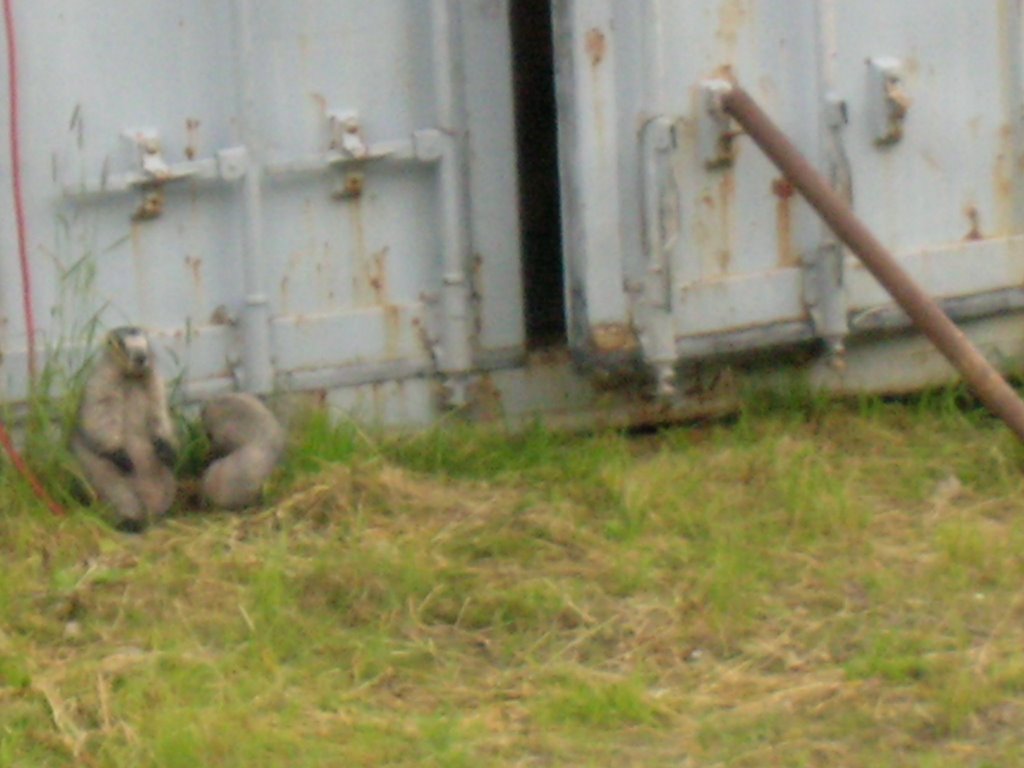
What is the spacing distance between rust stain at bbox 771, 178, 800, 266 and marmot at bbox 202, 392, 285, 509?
1.58 metres

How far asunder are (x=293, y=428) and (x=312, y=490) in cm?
37

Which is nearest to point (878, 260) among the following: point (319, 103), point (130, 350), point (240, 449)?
point (319, 103)

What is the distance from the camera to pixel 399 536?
605 cm

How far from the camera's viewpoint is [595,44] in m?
6.44

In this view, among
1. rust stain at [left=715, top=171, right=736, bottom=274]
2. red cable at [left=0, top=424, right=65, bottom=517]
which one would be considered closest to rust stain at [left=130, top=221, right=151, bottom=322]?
red cable at [left=0, top=424, right=65, bottom=517]

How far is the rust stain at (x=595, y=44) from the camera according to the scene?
6430 mm

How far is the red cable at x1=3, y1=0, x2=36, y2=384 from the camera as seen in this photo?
20.4ft

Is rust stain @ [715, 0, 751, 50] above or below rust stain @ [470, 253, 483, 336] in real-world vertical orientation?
above

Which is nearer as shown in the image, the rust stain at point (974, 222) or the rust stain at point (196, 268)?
the rust stain at point (196, 268)

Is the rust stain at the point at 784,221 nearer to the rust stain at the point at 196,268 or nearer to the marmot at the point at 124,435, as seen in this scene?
the rust stain at the point at 196,268

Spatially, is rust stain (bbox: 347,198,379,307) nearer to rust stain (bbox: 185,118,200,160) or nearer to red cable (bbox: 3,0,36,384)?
rust stain (bbox: 185,118,200,160)

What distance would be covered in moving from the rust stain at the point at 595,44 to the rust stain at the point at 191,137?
1.11 metres

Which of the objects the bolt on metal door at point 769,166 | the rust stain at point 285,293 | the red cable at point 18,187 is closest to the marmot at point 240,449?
the rust stain at point 285,293

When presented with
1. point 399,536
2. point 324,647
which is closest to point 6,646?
point 324,647
